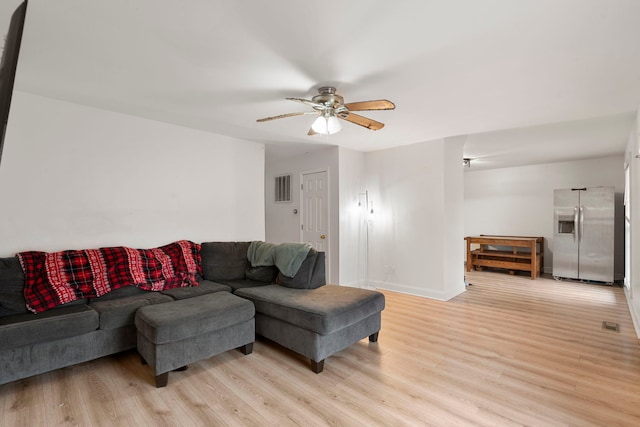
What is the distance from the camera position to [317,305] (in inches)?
100

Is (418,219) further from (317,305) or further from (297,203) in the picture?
(317,305)

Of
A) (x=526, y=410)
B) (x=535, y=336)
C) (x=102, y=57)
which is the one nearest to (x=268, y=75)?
(x=102, y=57)

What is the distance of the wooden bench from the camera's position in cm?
602

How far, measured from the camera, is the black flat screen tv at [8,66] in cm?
66

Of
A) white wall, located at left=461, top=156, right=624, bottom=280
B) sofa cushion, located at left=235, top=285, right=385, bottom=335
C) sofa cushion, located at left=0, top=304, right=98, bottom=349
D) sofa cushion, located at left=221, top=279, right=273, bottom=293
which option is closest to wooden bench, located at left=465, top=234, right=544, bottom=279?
white wall, located at left=461, top=156, right=624, bottom=280

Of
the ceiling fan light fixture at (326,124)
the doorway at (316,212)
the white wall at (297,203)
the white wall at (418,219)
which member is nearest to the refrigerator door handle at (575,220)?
the white wall at (418,219)

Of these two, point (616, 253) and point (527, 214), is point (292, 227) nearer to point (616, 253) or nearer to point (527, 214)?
point (527, 214)

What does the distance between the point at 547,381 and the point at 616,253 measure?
5038 mm

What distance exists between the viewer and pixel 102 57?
2.16 metres

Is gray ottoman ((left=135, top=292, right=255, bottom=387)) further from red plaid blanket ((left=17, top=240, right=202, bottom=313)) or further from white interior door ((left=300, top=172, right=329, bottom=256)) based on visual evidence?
white interior door ((left=300, top=172, right=329, bottom=256))

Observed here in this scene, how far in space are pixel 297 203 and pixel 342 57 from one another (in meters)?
3.57

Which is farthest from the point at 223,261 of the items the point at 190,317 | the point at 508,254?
the point at 508,254

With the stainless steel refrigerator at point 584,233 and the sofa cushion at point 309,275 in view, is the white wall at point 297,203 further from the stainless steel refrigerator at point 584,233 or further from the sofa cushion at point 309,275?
the stainless steel refrigerator at point 584,233

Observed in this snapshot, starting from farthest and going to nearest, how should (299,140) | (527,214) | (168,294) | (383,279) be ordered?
1. (527,214)
2. (383,279)
3. (299,140)
4. (168,294)
